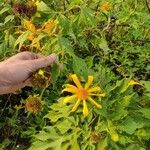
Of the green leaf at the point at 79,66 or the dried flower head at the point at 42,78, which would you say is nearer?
the green leaf at the point at 79,66

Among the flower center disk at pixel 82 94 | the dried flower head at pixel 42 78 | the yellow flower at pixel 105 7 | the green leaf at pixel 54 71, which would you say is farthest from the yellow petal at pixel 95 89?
the yellow flower at pixel 105 7

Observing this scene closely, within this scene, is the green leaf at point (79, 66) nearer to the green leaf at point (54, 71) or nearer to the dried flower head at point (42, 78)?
the green leaf at point (54, 71)

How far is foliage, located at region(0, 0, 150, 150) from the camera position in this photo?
1787 mm

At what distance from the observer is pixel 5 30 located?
7.92ft

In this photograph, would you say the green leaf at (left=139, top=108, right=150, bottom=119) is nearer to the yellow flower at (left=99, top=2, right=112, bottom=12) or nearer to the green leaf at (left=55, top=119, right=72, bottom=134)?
the green leaf at (left=55, top=119, right=72, bottom=134)

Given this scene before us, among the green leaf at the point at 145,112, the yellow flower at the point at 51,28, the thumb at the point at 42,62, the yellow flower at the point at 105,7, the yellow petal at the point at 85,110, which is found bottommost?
the green leaf at the point at 145,112

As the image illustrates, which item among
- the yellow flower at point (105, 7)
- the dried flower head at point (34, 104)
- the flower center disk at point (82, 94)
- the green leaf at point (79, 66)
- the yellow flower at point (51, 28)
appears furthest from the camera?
the yellow flower at point (105, 7)

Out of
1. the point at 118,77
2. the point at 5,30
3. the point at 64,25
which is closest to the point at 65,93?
Answer: the point at 118,77

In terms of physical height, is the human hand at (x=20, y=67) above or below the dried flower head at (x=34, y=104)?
above

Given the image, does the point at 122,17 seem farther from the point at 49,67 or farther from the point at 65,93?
the point at 49,67

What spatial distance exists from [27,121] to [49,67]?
2.52 feet

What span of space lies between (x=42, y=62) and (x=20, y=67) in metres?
0.15

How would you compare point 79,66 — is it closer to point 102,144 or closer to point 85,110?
point 85,110

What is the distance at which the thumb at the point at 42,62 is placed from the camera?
171 centimetres
